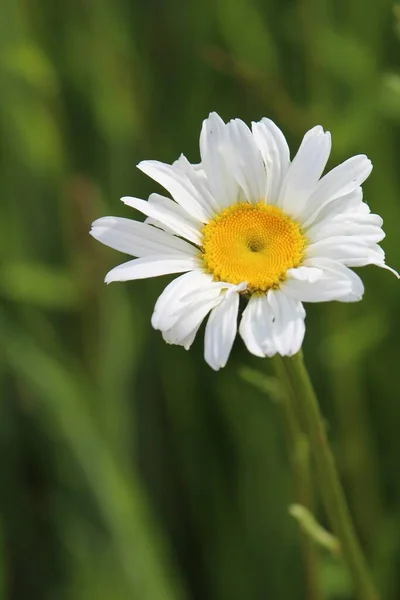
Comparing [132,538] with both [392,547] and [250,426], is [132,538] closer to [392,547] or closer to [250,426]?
[250,426]

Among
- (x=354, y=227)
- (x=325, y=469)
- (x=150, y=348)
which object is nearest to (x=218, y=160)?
(x=354, y=227)

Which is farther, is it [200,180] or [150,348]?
[150,348]

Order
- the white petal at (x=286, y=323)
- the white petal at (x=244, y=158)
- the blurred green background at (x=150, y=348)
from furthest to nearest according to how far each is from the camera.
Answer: the blurred green background at (x=150, y=348)
the white petal at (x=244, y=158)
the white petal at (x=286, y=323)

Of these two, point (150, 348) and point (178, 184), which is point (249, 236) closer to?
point (178, 184)

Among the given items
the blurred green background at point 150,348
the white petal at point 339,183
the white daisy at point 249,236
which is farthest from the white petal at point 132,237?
the blurred green background at point 150,348

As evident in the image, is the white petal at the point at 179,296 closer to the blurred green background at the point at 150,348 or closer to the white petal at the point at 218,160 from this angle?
the white petal at the point at 218,160

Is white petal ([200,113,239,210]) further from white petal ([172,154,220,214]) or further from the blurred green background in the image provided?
the blurred green background

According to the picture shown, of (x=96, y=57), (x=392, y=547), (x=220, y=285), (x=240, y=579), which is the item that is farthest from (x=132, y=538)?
(x=96, y=57)

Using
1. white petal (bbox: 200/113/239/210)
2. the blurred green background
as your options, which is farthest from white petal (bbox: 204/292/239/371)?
the blurred green background
